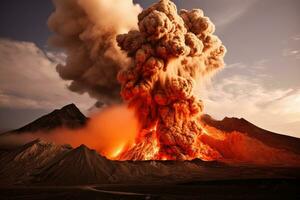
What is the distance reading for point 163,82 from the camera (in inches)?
2564

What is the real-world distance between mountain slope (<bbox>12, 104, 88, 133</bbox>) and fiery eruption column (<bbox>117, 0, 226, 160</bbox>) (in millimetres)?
50721

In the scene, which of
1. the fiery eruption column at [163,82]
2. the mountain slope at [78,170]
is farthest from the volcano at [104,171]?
the fiery eruption column at [163,82]

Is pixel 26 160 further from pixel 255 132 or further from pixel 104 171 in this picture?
pixel 255 132

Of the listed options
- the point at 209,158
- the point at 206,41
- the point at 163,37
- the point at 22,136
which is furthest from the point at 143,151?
the point at 22,136

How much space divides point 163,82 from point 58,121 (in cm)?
6476

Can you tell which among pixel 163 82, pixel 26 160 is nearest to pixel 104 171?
pixel 26 160

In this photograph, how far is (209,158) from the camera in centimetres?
7431

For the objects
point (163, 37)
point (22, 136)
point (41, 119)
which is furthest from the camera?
point (41, 119)

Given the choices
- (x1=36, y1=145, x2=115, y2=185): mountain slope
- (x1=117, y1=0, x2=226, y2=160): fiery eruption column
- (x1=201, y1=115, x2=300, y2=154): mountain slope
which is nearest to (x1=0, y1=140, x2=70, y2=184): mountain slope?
(x1=36, y1=145, x2=115, y2=185): mountain slope

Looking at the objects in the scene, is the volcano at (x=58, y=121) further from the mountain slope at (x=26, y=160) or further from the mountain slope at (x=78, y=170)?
the mountain slope at (x=78, y=170)

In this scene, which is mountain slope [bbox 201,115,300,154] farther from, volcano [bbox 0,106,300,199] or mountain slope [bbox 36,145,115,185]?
mountain slope [bbox 36,145,115,185]

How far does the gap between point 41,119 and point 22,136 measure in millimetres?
10075

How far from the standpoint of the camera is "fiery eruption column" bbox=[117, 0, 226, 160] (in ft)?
206

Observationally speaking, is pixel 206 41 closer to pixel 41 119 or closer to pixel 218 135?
pixel 218 135
